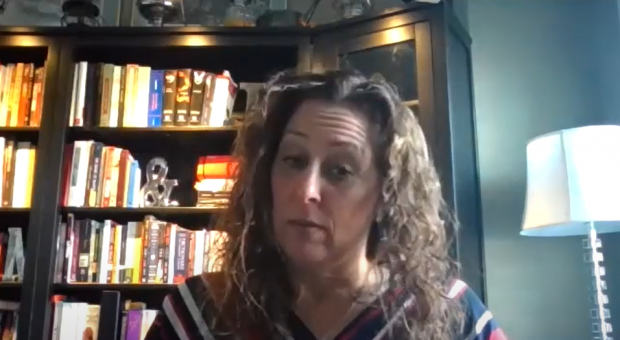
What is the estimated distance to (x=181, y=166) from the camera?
2279 mm

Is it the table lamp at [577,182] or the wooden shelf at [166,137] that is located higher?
the wooden shelf at [166,137]

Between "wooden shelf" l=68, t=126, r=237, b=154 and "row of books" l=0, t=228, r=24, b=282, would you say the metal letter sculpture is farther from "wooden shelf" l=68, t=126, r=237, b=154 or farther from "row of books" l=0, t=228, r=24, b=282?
"row of books" l=0, t=228, r=24, b=282

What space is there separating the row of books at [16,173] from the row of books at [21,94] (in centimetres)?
7

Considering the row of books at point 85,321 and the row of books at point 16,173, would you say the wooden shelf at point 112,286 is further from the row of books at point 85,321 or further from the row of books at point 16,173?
the row of books at point 16,173

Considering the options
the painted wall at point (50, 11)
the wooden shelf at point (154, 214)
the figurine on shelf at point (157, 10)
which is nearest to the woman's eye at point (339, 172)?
the wooden shelf at point (154, 214)

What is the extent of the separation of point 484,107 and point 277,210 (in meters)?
1.45

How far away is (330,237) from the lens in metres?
0.93

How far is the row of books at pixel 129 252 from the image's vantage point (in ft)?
6.51

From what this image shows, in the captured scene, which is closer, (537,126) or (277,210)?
(277,210)

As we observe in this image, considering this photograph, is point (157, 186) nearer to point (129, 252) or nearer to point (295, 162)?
point (129, 252)

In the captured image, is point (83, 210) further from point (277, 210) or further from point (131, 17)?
point (277, 210)

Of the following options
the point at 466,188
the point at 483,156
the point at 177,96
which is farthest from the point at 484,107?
the point at 177,96

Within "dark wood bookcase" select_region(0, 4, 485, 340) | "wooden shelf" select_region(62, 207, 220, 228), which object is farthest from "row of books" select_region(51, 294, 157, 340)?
"wooden shelf" select_region(62, 207, 220, 228)

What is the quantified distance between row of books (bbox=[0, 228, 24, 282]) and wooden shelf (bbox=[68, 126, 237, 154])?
350mm
